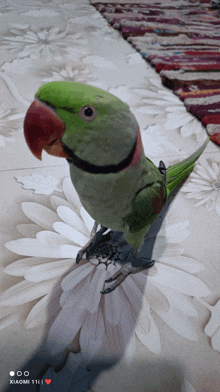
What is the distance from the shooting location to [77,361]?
1.15ft

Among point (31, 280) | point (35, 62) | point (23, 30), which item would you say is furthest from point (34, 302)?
point (23, 30)

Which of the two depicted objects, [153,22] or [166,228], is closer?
[166,228]

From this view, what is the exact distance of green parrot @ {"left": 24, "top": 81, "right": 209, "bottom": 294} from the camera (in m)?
0.25

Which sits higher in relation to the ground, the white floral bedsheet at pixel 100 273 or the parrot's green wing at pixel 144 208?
the parrot's green wing at pixel 144 208

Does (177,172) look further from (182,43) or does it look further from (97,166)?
(182,43)

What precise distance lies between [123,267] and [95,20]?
128 cm

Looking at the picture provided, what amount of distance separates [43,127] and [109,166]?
80 mm

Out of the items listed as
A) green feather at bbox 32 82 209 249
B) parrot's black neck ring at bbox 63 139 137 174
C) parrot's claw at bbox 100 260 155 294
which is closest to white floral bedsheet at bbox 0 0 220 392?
parrot's claw at bbox 100 260 155 294

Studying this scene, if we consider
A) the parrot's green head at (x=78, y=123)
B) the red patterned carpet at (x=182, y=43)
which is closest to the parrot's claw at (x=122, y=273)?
the parrot's green head at (x=78, y=123)

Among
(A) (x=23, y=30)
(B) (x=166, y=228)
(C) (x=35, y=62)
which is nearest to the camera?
(B) (x=166, y=228)

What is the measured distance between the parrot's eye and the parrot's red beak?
0.8 inches

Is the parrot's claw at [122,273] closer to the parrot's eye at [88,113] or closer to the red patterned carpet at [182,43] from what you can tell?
the parrot's eye at [88,113]

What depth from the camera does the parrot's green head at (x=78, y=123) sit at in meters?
0.25

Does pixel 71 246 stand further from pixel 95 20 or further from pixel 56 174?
pixel 95 20
